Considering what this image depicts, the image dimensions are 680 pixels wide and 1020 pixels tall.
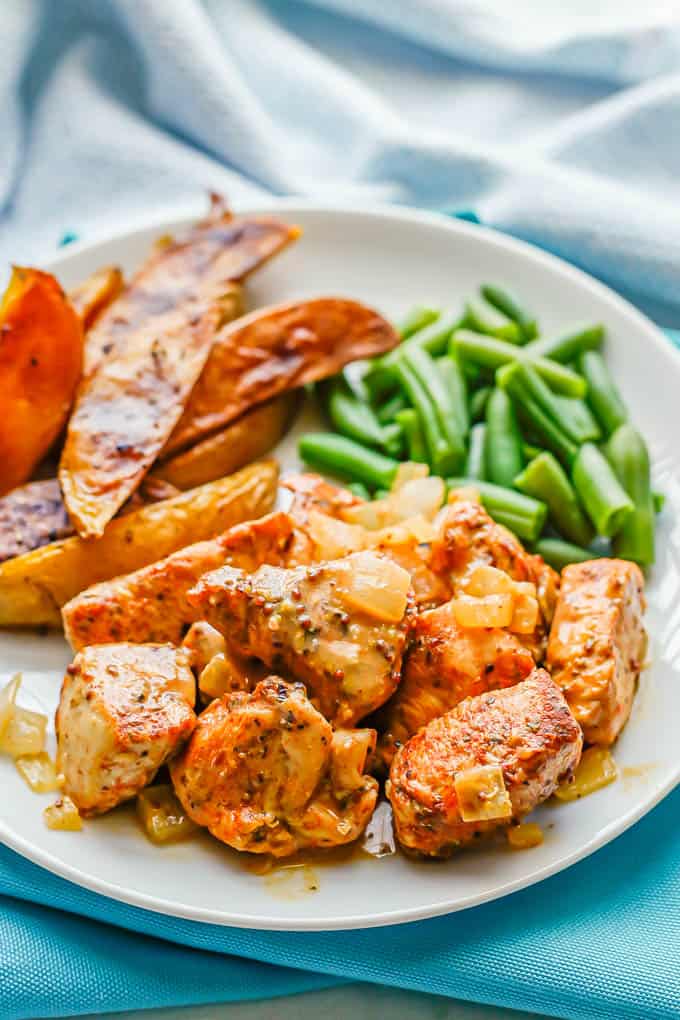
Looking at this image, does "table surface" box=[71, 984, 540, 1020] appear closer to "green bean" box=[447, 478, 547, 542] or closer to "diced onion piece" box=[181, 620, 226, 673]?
"diced onion piece" box=[181, 620, 226, 673]

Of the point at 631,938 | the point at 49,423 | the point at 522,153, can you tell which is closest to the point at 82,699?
the point at 49,423

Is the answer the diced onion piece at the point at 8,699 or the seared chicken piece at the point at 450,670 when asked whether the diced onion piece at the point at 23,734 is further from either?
the seared chicken piece at the point at 450,670

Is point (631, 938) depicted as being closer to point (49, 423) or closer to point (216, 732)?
point (216, 732)

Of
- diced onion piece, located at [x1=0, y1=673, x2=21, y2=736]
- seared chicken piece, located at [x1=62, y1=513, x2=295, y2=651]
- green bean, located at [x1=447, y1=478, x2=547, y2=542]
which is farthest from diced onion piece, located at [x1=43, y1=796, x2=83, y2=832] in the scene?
green bean, located at [x1=447, y1=478, x2=547, y2=542]

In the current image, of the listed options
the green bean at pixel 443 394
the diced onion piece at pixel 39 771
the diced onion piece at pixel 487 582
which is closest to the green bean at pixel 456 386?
the green bean at pixel 443 394

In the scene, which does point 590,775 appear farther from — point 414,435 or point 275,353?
point 275,353
